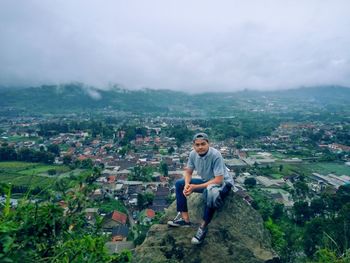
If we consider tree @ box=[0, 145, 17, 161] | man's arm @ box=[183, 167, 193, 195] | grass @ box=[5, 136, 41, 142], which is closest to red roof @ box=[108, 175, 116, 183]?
tree @ box=[0, 145, 17, 161]

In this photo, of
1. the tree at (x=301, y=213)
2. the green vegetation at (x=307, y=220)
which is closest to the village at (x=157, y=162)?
the green vegetation at (x=307, y=220)

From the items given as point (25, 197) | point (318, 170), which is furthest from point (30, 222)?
point (318, 170)

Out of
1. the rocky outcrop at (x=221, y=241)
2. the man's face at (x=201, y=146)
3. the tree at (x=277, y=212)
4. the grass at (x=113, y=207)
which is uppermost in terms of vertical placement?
the man's face at (x=201, y=146)

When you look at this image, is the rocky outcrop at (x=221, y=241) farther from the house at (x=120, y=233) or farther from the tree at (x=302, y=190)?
the tree at (x=302, y=190)

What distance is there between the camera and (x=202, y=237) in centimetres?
406

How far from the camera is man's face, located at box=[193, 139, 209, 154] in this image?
13.4 ft

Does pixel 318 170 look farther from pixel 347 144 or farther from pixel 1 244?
pixel 1 244

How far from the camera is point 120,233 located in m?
16.5

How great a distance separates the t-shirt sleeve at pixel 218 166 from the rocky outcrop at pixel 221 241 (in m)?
0.67

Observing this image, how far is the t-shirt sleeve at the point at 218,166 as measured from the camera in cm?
405

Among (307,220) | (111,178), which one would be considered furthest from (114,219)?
(307,220)

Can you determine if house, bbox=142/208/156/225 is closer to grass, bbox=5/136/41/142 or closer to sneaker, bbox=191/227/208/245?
sneaker, bbox=191/227/208/245

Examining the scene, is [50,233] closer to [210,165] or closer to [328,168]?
[210,165]

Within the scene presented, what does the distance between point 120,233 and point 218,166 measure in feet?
45.1
